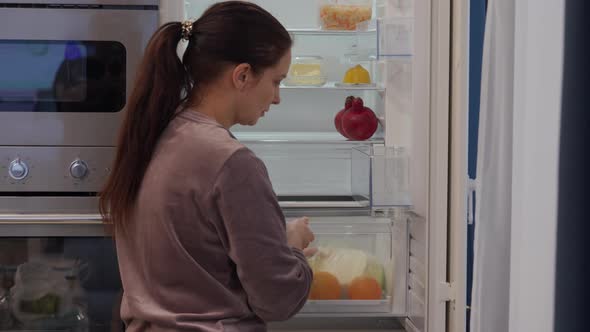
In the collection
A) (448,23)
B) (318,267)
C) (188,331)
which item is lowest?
(318,267)

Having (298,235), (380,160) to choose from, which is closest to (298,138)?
(380,160)

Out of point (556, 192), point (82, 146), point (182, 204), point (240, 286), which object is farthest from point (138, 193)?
point (82, 146)

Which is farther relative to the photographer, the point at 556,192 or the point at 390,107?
the point at 390,107

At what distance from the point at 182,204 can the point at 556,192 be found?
588 millimetres

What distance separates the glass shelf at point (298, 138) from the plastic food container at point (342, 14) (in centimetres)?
35

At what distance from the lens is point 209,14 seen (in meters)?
1.65

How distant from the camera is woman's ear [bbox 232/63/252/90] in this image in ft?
5.32

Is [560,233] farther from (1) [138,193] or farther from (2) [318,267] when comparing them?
(2) [318,267]

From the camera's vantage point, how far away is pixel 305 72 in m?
3.04

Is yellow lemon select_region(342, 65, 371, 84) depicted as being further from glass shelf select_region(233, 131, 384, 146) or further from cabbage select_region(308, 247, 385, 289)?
cabbage select_region(308, 247, 385, 289)

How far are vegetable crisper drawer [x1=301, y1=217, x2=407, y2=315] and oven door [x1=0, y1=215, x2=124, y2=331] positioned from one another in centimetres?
61

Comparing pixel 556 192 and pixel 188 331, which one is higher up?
pixel 556 192

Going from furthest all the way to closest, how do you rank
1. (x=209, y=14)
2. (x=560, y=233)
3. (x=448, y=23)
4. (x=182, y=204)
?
(x=448, y=23) < (x=209, y=14) < (x=182, y=204) < (x=560, y=233)

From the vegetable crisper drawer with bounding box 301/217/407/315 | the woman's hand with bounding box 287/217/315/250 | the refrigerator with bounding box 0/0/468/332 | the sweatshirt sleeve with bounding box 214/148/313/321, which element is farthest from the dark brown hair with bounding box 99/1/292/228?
the vegetable crisper drawer with bounding box 301/217/407/315
